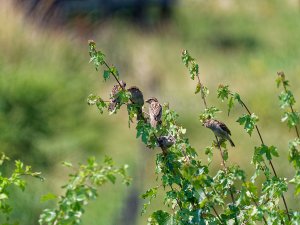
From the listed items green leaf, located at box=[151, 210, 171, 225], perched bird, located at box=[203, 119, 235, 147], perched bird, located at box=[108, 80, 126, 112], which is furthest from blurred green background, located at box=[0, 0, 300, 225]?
green leaf, located at box=[151, 210, 171, 225]

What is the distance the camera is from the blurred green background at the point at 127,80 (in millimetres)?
7527

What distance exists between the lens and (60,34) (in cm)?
855

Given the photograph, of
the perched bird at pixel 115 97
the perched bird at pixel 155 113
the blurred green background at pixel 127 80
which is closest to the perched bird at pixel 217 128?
the perched bird at pixel 155 113

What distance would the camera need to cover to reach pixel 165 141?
3199mm

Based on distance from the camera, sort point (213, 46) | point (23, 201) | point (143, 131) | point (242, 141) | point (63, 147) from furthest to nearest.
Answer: point (213, 46) < point (242, 141) < point (63, 147) < point (23, 201) < point (143, 131)

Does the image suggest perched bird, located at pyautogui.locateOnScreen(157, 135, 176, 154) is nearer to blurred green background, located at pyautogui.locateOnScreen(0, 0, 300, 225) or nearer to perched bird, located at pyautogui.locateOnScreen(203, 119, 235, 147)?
perched bird, located at pyautogui.locateOnScreen(203, 119, 235, 147)

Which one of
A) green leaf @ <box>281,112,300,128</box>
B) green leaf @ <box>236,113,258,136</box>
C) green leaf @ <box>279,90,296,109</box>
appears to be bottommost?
green leaf @ <box>281,112,300,128</box>

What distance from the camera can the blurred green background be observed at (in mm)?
7527

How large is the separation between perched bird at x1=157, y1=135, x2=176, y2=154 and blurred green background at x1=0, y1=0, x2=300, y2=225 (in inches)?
150

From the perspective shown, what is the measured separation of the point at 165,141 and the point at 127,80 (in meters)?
5.51

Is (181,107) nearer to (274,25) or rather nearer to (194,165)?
(274,25)

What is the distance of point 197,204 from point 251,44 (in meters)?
6.30

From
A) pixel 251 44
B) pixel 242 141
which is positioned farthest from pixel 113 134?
pixel 251 44

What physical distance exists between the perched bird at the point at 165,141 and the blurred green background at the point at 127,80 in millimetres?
3810
